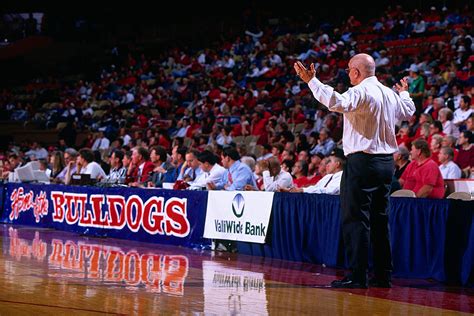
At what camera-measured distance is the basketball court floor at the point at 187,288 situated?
5.07 meters

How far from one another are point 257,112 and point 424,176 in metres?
10.2

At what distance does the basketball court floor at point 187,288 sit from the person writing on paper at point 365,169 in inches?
11.4

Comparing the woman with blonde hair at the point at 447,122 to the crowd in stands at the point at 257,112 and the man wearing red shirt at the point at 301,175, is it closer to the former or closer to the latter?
the crowd in stands at the point at 257,112

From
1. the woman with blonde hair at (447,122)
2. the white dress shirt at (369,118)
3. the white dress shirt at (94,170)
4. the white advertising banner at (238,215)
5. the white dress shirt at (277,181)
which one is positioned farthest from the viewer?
the white dress shirt at (94,170)

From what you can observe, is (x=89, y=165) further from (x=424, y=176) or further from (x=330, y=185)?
(x=424, y=176)

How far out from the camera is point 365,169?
648cm

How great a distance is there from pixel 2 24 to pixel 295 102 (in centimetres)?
1763

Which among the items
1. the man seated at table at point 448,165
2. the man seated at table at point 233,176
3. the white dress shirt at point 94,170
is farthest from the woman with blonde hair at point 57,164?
the man seated at table at point 448,165

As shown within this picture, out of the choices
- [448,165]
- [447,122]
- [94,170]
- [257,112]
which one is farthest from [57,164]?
[448,165]

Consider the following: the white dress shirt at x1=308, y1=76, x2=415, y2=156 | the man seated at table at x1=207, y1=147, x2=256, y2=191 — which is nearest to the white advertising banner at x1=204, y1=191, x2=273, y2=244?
the man seated at table at x1=207, y1=147, x2=256, y2=191

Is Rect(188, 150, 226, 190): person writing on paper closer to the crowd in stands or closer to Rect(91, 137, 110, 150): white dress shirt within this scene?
the crowd in stands

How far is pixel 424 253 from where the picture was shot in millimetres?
7688

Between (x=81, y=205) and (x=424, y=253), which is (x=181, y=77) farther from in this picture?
(x=424, y=253)

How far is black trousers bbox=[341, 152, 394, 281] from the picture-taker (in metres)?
6.46
